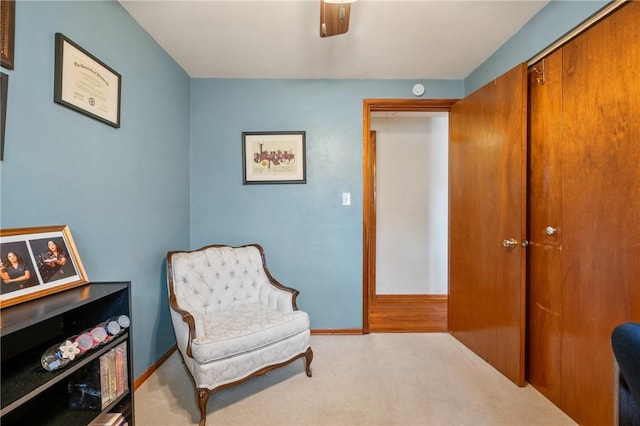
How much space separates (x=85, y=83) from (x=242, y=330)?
1.57 m

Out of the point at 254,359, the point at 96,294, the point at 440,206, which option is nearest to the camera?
the point at 96,294

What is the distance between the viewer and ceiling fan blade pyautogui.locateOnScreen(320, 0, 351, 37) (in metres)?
1.33

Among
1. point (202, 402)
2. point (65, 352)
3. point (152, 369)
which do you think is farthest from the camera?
point (152, 369)

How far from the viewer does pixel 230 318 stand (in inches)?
71.8

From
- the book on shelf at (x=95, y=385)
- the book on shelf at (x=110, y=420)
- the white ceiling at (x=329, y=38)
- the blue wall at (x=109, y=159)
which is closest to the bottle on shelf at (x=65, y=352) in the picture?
the book on shelf at (x=95, y=385)

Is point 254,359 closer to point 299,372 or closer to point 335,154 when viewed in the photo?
point 299,372

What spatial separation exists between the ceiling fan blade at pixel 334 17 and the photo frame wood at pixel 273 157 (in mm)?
1117

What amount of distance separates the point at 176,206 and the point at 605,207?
2.79 meters

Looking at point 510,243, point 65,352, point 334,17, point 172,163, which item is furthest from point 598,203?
point 172,163

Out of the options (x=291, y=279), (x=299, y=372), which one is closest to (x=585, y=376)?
(x=299, y=372)

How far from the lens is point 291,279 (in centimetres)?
260

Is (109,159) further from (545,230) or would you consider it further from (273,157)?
(545,230)

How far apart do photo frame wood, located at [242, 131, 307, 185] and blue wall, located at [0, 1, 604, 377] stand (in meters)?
0.07

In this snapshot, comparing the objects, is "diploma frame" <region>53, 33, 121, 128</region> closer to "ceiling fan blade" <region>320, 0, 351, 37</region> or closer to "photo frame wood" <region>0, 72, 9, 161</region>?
"photo frame wood" <region>0, 72, 9, 161</region>
